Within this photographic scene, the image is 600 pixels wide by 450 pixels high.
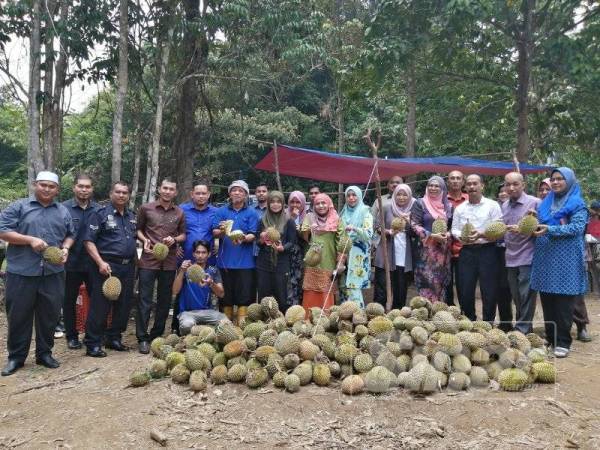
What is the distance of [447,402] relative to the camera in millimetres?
3539

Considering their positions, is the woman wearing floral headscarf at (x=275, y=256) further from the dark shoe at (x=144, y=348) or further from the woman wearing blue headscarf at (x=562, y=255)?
the woman wearing blue headscarf at (x=562, y=255)

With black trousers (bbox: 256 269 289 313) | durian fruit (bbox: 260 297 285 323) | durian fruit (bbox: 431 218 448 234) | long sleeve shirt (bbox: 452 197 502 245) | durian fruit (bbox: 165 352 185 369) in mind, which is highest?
long sleeve shirt (bbox: 452 197 502 245)

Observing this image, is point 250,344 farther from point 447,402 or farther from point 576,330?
point 576,330

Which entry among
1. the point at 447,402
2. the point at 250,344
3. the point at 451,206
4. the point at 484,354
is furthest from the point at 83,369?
the point at 451,206

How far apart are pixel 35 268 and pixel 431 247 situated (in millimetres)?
3821

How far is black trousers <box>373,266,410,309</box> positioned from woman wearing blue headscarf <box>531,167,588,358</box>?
1.50m

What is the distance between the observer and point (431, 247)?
5.38 metres

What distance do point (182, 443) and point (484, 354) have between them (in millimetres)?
2330

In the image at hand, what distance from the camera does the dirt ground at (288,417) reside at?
122 inches

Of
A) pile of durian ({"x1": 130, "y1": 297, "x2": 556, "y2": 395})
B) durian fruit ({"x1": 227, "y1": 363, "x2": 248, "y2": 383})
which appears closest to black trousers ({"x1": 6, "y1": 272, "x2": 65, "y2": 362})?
pile of durian ({"x1": 130, "y1": 297, "x2": 556, "y2": 395})

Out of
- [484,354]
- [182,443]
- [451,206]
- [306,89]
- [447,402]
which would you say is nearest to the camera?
[182,443]

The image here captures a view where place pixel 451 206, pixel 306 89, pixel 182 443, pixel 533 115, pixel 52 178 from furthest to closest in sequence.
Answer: pixel 306 89 < pixel 533 115 < pixel 451 206 < pixel 52 178 < pixel 182 443

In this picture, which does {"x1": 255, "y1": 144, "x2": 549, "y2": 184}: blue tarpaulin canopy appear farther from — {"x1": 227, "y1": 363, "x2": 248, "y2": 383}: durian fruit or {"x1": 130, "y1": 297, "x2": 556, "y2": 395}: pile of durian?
{"x1": 227, "y1": 363, "x2": 248, "y2": 383}: durian fruit

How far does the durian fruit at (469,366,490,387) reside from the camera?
3.76 m
